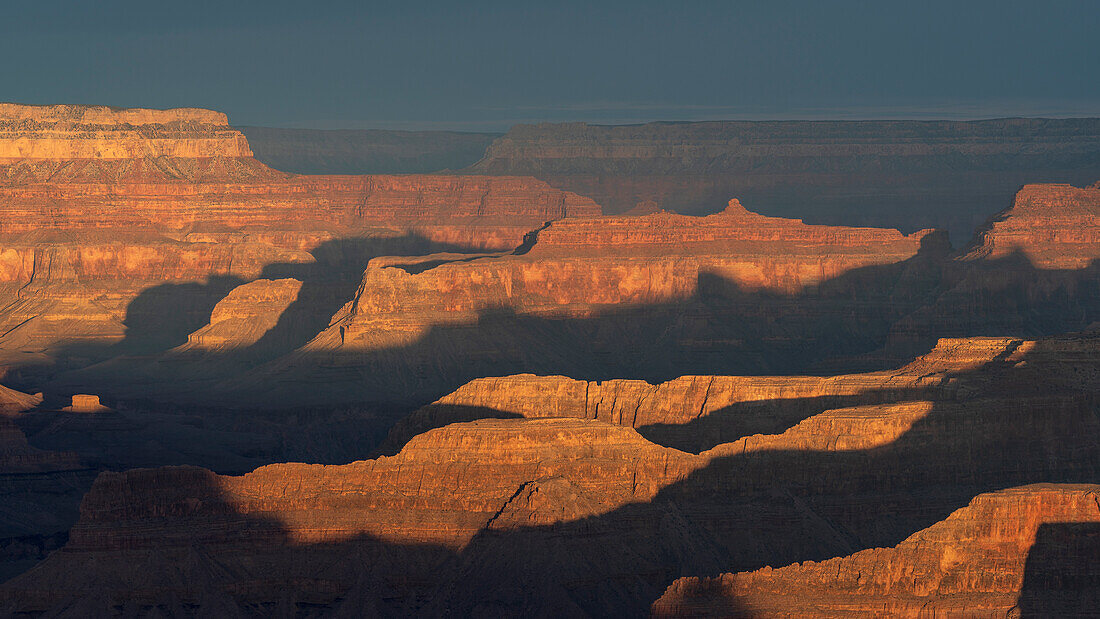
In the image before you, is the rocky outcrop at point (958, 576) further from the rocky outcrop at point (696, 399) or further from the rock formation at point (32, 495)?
the rock formation at point (32, 495)

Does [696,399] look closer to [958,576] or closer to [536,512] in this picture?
[536,512]

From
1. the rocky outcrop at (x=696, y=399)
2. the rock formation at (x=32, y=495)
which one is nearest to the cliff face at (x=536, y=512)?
the rocky outcrop at (x=696, y=399)

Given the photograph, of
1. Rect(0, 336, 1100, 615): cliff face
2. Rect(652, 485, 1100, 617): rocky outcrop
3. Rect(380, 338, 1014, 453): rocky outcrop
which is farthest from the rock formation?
Rect(652, 485, 1100, 617): rocky outcrop

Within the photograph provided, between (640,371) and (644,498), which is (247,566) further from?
(640,371)

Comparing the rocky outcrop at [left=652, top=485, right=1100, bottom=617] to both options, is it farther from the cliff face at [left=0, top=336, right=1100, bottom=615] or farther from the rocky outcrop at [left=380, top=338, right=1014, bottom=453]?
the rocky outcrop at [left=380, top=338, right=1014, bottom=453]

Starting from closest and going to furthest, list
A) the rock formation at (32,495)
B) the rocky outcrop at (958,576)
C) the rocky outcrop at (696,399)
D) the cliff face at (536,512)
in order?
the rocky outcrop at (958,576)
the cliff face at (536,512)
the rock formation at (32,495)
the rocky outcrop at (696,399)
